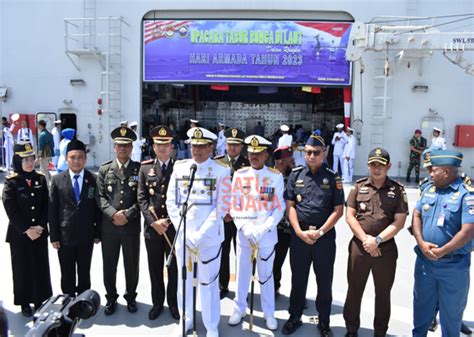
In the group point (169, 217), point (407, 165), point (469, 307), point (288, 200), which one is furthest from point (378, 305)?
point (407, 165)

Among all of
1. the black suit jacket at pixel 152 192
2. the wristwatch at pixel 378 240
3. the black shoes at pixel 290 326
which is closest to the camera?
the wristwatch at pixel 378 240

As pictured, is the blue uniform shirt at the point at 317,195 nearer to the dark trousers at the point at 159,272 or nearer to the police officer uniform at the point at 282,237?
the police officer uniform at the point at 282,237

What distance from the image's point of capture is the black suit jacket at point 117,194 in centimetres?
400

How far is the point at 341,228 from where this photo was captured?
25.4 feet

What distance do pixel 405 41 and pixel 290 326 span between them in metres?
10.5

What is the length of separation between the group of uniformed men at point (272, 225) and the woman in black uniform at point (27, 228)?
0.82 feet

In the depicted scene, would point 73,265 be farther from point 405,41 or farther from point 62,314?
point 405,41

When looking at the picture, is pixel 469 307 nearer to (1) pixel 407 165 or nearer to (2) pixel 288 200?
(2) pixel 288 200

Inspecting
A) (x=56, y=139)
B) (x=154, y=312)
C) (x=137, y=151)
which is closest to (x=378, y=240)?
(x=154, y=312)

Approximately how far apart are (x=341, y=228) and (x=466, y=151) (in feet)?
28.0

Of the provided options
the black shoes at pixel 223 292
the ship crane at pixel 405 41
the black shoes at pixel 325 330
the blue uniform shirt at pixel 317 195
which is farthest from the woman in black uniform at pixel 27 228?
the ship crane at pixel 405 41

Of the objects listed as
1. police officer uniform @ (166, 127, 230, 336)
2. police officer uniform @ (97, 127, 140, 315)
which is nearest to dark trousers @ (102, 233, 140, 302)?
police officer uniform @ (97, 127, 140, 315)

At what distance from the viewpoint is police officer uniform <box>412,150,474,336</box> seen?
320 centimetres

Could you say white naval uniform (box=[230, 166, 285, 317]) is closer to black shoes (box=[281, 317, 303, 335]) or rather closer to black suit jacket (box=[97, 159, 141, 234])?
black shoes (box=[281, 317, 303, 335])
